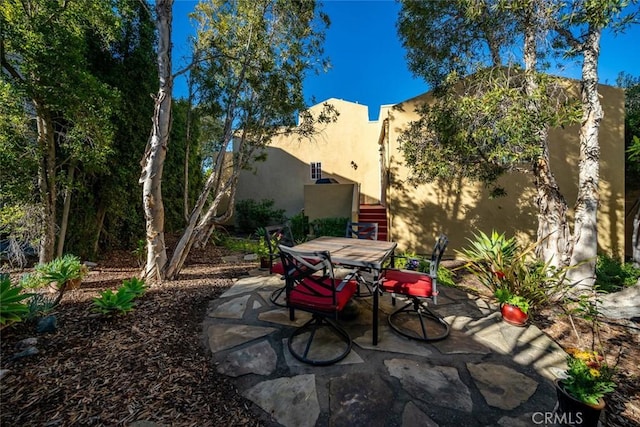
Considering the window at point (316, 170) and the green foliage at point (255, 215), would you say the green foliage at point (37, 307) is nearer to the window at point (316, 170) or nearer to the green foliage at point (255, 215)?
the green foliage at point (255, 215)

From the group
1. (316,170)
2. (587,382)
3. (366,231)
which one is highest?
(316,170)

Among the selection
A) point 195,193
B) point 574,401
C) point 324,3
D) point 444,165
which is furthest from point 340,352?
point 195,193

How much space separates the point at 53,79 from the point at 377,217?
24.3 ft

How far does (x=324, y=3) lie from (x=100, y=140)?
16.1 ft

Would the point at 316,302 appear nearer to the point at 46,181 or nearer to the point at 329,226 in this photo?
the point at 46,181

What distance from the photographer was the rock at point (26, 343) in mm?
2037

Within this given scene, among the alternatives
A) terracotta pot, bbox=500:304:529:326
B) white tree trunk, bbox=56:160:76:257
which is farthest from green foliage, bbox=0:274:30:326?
terracotta pot, bbox=500:304:529:326

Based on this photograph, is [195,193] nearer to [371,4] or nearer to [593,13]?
[371,4]

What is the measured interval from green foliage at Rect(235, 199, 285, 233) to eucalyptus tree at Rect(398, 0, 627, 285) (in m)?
7.11

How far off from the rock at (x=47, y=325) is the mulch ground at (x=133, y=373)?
4 centimetres

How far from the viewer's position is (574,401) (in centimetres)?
162

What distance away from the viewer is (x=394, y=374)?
2090 millimetres

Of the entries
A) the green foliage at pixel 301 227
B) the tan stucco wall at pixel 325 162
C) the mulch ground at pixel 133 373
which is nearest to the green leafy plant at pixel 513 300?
the mulch ground at pixel 133 373

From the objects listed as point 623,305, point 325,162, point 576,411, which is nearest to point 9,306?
point 576,411
